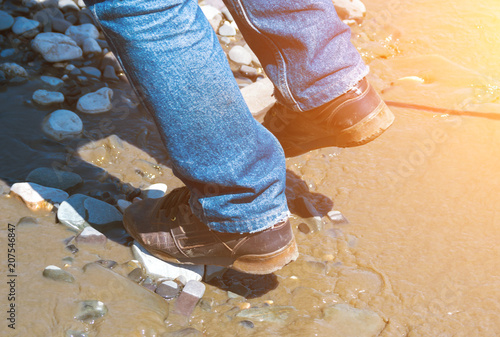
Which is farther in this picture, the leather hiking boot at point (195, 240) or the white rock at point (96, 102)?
the white rock at point (96, 102)

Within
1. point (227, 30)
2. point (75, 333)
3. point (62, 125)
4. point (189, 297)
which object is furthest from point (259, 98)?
point (75, 333)

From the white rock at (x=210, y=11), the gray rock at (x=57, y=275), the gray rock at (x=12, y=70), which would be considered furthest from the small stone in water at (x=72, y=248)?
the white rock at (x=210, y=11)

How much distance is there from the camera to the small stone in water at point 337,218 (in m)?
2.11

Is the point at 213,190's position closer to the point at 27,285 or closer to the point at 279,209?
the point at 279,209

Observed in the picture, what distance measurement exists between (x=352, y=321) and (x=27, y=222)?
1.15 metres

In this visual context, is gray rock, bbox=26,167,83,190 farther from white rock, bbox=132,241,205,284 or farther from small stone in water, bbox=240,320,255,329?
small stone in water, bbox=240,320,255,329

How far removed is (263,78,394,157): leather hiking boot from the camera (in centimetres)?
177

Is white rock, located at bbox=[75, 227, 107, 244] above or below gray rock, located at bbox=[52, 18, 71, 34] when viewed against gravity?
below

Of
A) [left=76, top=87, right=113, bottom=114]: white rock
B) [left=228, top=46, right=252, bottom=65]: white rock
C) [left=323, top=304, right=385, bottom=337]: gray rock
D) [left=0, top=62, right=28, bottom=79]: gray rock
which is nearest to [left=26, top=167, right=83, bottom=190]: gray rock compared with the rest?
[left=76, top=87, right=113, bottom=114]: white rock

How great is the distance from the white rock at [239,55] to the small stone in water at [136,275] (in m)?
1.65

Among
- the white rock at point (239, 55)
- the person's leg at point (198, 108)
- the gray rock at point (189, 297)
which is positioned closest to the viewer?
the person's leg at point (198, 108)

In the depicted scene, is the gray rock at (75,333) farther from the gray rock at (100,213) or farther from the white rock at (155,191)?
the white rock at (155,191)

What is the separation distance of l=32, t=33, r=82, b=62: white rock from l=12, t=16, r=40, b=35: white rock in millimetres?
120

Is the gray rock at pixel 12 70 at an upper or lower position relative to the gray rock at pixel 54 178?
upper
